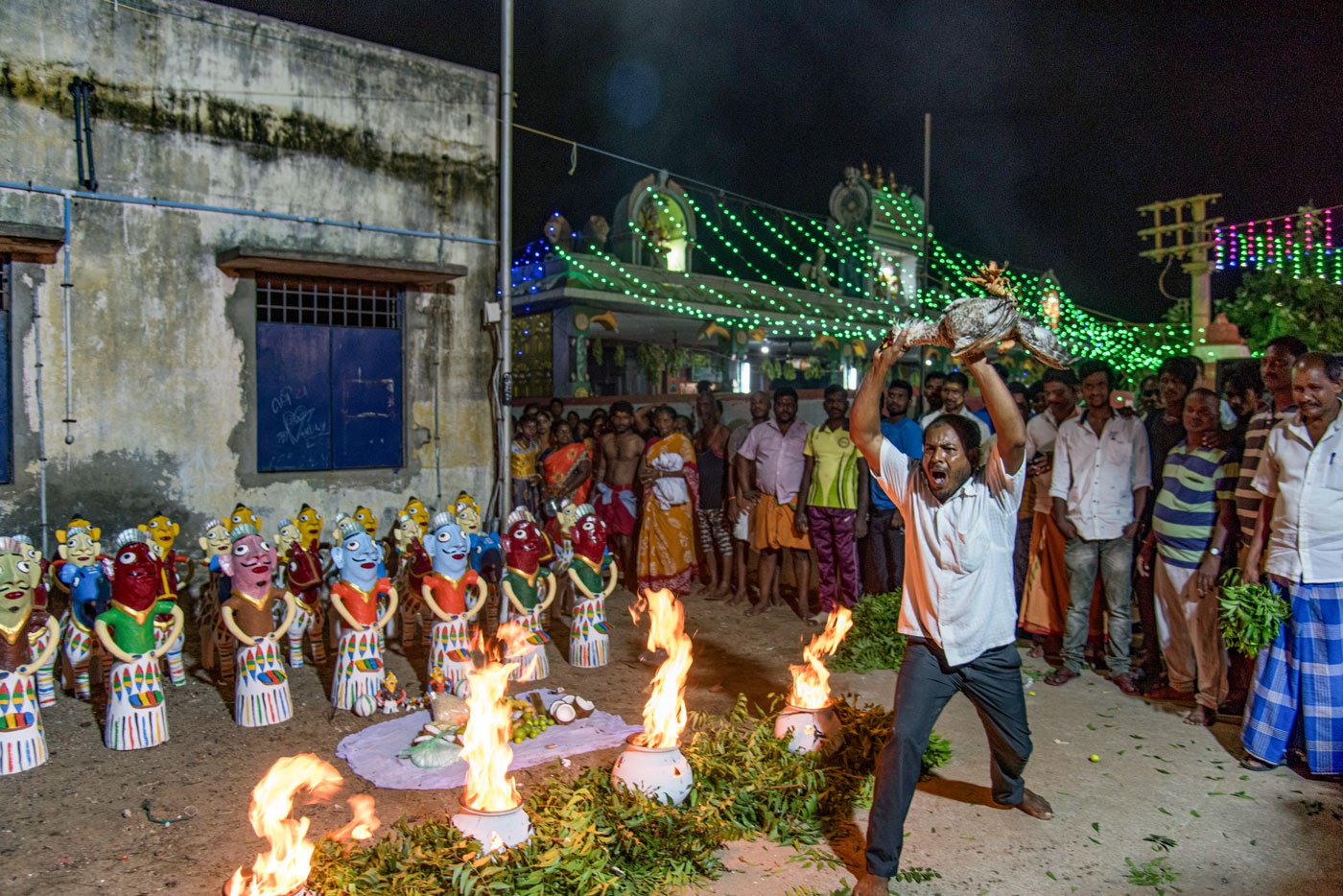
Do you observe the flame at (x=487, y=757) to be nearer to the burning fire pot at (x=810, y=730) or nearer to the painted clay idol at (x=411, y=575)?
the burning fire pot at (x=810, y=730)

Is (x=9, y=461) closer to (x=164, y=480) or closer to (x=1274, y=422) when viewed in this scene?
(x=164, y=480)

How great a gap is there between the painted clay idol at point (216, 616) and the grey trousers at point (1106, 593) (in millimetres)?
5920

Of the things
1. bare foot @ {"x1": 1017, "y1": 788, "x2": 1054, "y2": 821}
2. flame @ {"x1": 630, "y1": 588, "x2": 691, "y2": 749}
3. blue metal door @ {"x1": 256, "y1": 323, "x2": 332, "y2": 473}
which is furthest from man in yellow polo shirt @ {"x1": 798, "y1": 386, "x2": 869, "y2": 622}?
blue metal door @ {"x1": 256, "y1": 323, "x2": 332, "y2": 473}

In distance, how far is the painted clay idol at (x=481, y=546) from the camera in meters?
6.76

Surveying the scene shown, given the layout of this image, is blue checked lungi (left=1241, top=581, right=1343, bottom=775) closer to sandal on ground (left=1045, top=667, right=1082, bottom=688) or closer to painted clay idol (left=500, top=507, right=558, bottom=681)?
sandal on ground (left=1045, top=667, right=1082, bottom=688)

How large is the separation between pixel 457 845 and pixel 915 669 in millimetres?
1891

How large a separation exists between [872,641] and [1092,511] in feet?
6.07

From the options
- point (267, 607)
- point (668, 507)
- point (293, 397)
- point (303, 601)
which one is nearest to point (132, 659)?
point (267, 607)

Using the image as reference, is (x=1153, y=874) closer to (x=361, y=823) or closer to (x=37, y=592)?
(x=361, y=823)

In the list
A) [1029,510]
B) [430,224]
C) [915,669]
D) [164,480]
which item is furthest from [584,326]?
[915,669]

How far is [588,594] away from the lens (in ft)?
22.6

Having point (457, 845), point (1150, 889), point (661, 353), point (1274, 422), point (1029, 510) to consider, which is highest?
point (661, 353)

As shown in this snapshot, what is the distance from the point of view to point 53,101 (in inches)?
301

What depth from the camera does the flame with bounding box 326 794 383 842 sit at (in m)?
3.76
